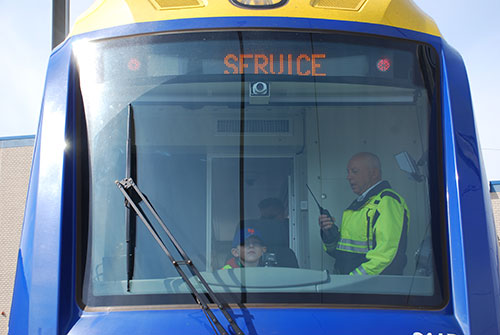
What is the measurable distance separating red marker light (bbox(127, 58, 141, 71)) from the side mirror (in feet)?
4.56

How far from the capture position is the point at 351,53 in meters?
2.63

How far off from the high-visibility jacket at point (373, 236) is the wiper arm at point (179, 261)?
1.98 feet

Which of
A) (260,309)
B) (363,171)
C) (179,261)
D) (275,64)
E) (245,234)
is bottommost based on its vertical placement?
(260,309)

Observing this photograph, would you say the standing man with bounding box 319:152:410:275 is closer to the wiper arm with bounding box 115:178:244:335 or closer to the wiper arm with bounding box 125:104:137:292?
the wiper arm with bounding box 115:178:244:335

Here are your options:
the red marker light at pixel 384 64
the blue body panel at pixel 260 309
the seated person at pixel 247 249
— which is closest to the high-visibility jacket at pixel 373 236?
the blue body panel at pixel 260 309

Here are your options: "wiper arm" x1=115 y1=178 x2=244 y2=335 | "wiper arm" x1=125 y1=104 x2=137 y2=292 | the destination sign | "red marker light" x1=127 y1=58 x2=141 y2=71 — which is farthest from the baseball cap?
"red marker light" x1=127 y1=58 x2=141 y2=71

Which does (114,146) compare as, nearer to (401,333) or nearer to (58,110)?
(58,110)

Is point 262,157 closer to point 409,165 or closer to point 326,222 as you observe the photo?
point 326,222

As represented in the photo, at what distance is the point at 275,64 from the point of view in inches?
103

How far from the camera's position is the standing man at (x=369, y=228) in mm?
2488

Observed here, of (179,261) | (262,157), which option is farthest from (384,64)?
(179,261)

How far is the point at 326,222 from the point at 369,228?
220 millimetres

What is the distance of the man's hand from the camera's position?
105 inches

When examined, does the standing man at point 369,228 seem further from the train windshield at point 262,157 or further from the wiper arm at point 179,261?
the wiper arm at point 179,261
